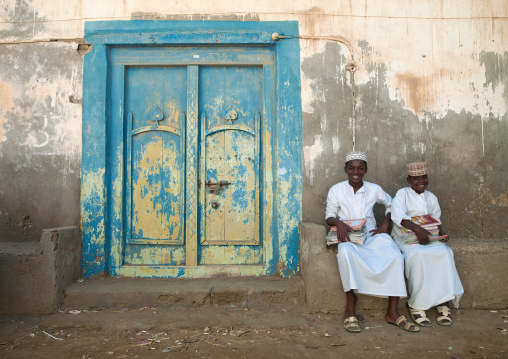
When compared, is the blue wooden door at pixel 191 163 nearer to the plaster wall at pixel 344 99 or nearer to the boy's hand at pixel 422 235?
the plaster wall at pixel 344 99

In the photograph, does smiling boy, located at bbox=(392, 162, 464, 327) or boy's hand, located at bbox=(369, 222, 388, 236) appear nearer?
smiling boy, located at bbox=(392, 162, 464, 327)

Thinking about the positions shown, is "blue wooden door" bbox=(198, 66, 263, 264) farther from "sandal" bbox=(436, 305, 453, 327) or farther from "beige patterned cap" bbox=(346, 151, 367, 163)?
"sandal" bbox=(436, 305, 453, 327)

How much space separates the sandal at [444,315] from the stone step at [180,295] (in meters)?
1.20

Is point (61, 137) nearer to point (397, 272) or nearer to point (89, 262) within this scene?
point (89, 262)

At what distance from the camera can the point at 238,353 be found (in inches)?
112

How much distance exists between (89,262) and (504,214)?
447 cm

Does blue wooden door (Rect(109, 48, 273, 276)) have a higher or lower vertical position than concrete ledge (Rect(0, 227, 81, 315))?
higher

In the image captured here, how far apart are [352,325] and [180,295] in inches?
63.0

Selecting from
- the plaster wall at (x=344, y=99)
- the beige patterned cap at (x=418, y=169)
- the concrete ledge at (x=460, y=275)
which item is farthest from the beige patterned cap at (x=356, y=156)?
the concrete ledge at (x=460, y=275)

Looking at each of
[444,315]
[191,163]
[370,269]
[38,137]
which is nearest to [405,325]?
[444,315]

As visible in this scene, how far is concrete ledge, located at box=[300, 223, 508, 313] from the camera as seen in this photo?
350 centimetres

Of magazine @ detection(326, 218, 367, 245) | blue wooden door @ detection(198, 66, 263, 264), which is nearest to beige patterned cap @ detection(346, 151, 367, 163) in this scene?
magazine @ detection(326, 218, 367, 245)

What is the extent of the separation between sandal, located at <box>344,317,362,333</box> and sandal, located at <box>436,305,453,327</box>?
2.46 feet

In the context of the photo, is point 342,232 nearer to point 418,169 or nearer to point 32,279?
point 418,169
